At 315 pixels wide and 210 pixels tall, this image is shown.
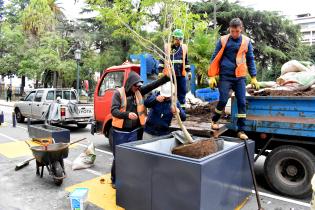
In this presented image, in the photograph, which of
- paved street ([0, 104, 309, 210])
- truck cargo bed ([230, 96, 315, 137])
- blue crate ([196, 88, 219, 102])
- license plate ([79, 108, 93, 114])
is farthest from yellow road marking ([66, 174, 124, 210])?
license plate ([79, 108, 93, 114])

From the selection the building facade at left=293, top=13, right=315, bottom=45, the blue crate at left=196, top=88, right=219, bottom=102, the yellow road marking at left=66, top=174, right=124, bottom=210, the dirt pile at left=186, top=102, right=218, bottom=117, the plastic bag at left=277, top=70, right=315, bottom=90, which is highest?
the building facade at left=293, top=13, right=315, bottom=45

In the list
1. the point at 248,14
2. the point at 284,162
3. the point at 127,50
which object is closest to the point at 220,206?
the point at 284,162

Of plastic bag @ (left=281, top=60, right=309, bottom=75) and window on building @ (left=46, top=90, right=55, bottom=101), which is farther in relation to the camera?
window on building @ (left=46, top=90, right=55, bottom=101)

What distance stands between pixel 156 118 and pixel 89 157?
226 centimetres

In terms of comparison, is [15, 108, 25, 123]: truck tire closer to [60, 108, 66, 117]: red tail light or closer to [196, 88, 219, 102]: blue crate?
[60, 108, 66, 117]: red tail light

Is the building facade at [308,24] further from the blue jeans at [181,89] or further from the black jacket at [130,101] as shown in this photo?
the black jacket at [130,101]

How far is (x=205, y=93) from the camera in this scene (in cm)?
719

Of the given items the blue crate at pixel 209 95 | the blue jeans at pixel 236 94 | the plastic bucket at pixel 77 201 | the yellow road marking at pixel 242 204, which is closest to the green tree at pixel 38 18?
the blue crate at pixel 209 95

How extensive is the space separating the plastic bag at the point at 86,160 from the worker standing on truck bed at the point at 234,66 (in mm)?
2713

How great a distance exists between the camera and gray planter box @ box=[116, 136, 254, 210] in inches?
125

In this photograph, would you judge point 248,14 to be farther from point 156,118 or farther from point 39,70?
point 156,118

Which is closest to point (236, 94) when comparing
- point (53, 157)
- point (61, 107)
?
point (53, 157)

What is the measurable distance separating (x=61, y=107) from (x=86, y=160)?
482 centimetres

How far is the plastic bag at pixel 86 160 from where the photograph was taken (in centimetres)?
617
